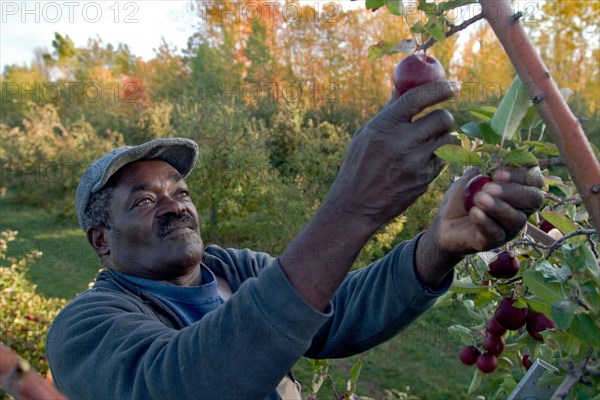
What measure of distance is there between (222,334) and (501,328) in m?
1.11

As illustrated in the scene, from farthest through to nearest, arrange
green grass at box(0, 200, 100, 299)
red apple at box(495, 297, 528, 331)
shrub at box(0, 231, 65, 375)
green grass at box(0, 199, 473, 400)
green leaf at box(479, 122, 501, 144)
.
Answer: green grass at box(0, 200, 100, 299) < green grass at box(0, 199, 473, 400) < shrub at box(0, 231, 65, 375) < red apple at box(495, 297, 528, 331) < green leaf at box(479, 122, 501, 144)

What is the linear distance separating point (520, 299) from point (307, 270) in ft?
2.64

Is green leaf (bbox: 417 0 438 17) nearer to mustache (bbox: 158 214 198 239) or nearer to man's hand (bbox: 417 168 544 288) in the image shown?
man's hand (bbox: 417 168 544 288)

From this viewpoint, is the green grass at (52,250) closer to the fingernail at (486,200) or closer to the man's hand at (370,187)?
the man's hand at (370,187)

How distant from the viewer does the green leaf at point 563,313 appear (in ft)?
3.54

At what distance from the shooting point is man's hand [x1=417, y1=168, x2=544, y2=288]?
1.09 m

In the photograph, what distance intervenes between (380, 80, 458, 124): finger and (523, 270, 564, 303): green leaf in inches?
16.2

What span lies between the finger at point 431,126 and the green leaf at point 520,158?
123 millimetres

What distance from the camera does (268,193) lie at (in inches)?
295

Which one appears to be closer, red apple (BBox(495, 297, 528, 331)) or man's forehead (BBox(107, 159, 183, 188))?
red apple (BBox(495, 297, 528, 331))

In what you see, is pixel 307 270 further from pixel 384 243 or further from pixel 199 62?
pixel 199 62

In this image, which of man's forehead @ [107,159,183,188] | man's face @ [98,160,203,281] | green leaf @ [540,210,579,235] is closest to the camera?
green leaf @ [540,210,579,235]

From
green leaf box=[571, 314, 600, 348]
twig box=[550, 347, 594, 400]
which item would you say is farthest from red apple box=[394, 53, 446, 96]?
twig box=[550, 347, 594, 400]

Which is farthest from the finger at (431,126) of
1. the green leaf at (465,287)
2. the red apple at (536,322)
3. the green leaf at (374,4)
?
the red apple at (536,322)
